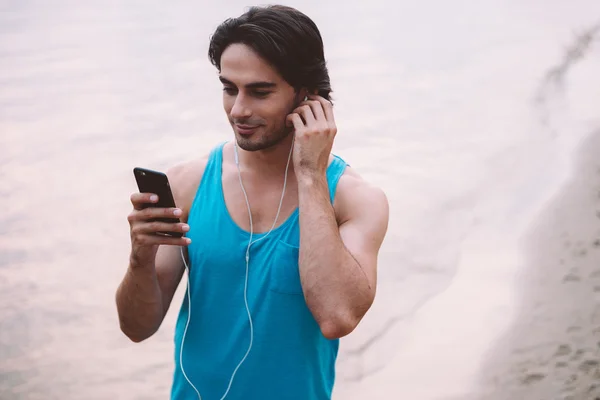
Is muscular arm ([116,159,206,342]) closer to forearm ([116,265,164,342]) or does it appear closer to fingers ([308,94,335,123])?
forearm ([116,265,164,342])

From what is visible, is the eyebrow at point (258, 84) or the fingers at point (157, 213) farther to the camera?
the eyebrow at point (258, 84)

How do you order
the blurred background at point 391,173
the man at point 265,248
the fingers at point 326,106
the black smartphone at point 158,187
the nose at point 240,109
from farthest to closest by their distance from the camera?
1. the blurred background at point 391,173
2. the fingers at point 326,106
3. the nose at point 240,109
4. the man at point 265,248
5. the black smartphone at point 158,187

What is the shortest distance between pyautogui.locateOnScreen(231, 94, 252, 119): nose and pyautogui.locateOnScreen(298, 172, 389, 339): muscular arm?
23 cm

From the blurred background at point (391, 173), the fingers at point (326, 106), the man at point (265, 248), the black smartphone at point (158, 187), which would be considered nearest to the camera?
the black smartphone at point (158, 187)

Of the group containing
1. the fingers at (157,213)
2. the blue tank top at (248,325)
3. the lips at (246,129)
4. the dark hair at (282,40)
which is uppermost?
the dark hair at (282,40)

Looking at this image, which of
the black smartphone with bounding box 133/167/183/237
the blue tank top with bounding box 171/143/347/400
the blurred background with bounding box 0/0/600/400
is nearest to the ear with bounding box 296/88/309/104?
the blue tank top with bounding box 171/143/347/400

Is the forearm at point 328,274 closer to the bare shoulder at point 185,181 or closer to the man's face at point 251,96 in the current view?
the man's face at point 251,96

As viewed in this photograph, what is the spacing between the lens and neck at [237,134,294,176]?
2.34 meters

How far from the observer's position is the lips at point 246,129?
2.20 metres

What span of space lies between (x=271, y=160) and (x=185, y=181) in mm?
241

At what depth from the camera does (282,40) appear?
87.8 inches

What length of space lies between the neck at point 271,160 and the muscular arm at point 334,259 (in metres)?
0.22

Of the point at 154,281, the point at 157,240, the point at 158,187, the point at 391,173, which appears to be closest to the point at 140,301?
the point at 154,281

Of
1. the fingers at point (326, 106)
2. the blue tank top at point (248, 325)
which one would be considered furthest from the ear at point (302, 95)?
the blue tank top at point (248, 325)
